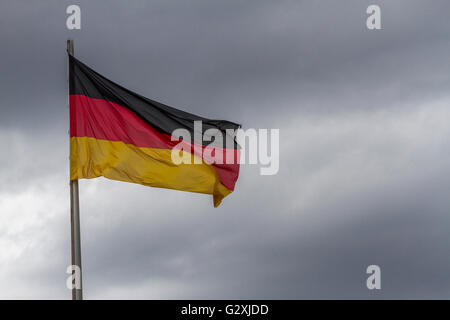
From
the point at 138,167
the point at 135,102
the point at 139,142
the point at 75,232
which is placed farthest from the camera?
the point at 135,102

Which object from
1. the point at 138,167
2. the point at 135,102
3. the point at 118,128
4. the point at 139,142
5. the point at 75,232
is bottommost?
the point at 75,232

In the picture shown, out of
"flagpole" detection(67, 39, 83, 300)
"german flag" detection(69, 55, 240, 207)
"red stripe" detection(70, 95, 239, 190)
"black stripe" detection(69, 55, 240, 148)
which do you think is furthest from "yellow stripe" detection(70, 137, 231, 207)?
"black stripe" detection(69, 55, 240, 148)

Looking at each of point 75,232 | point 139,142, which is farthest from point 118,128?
point 75,232

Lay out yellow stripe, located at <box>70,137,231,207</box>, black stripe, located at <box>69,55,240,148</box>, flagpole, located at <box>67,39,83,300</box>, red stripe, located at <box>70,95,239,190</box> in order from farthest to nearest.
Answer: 1. black stripe, located at <box>69,55,240,148</box>
2. red stripe, located at <box>70,95,239,190</box>
3. yellow stripe, located at <box>70,137,231,207</box>
4. flagpole, located at <box>67,39,83,300</box>

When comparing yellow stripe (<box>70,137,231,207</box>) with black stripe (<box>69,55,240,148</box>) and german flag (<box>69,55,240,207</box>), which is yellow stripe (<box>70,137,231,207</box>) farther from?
black stripe (<box>69,55,240,148</box>)

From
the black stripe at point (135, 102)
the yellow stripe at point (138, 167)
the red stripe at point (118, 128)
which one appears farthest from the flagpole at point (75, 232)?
the black stripe at point (135, 102)

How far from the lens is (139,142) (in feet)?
94.6

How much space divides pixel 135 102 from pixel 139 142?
1548mm

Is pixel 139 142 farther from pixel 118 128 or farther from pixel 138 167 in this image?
pixel 138 167

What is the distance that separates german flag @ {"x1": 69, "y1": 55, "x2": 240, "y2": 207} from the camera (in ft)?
89.0

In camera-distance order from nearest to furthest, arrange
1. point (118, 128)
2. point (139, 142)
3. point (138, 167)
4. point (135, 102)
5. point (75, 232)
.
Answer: point (75, 232) → point (138, 167) → point (118, 128) → point (139, 142) → point (135, 102)

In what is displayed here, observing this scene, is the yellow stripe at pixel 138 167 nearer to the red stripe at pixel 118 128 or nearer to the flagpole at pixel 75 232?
the red stripe at pixel 118 128
